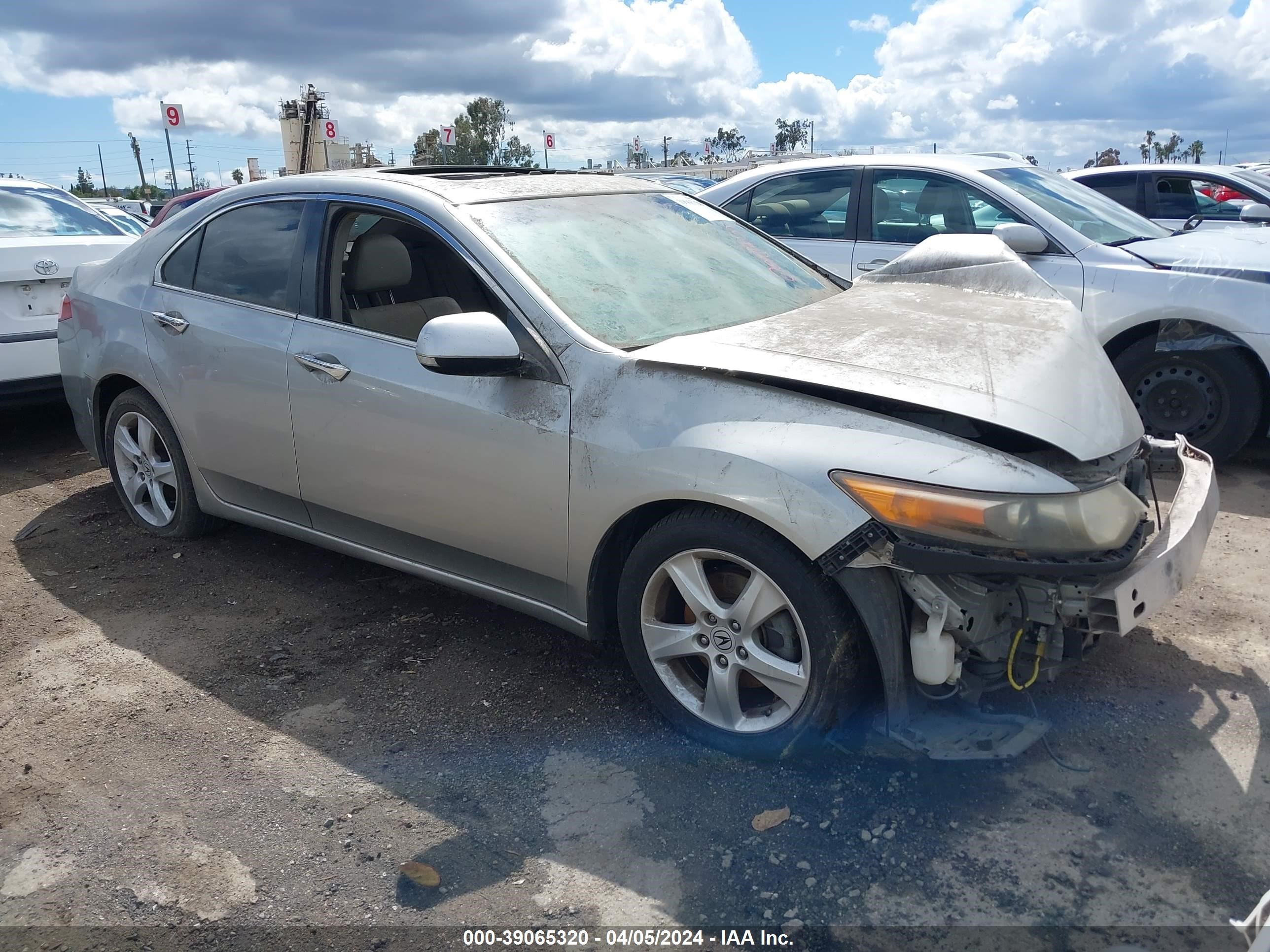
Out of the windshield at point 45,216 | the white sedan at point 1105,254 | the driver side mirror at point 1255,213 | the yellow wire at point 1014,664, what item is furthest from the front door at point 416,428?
the driver side mirror at point 1255,213

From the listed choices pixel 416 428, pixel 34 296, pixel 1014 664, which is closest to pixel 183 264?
pixel 416 428

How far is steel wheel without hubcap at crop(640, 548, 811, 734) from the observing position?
108 inches

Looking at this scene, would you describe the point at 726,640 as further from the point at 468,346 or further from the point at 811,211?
the point at 811,211

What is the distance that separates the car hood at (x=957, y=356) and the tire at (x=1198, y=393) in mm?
2100

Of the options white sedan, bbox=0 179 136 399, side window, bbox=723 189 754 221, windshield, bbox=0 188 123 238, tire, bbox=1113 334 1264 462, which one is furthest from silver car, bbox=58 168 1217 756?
windshield, bbox=0 188 123 238

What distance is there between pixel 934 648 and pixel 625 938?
1034mm

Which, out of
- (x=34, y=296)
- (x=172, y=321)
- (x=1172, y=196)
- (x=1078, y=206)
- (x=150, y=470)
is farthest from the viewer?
(x=1172, y=196)

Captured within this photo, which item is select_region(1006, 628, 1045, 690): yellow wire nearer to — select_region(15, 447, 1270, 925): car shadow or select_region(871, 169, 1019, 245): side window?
select_region(15, 447, 1270, 925): car shadow

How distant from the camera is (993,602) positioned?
8.41ft

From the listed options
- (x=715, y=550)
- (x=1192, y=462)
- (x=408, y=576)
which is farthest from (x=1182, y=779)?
(x=408, y=576)

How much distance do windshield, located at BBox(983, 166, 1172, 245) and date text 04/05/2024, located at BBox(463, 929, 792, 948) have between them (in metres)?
4.81

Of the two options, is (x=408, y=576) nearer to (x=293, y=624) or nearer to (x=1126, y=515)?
(x=293, y=624)

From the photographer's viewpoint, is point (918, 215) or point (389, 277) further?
point (918, 215)

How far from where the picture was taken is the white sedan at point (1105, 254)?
5.23 m
